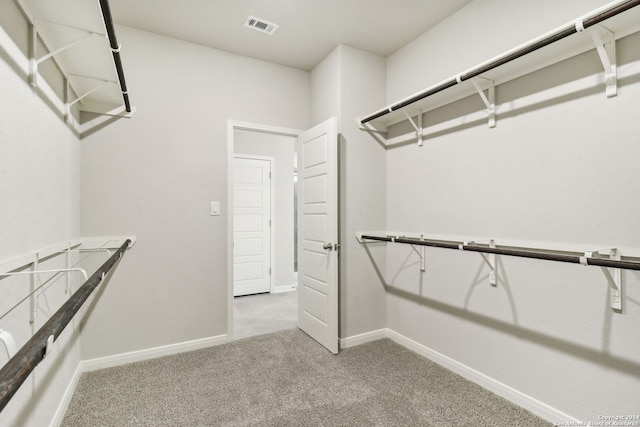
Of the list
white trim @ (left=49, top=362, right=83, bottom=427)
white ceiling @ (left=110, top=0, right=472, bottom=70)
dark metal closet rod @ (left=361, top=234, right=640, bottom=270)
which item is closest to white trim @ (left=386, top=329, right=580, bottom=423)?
dark metal closet rod @ (left=361, top=234, right=640, bottom=270)

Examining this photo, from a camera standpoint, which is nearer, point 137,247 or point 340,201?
point 137,247

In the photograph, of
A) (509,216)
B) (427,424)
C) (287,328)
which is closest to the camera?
(427,424)

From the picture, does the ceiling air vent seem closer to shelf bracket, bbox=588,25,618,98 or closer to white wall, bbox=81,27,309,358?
white wall, bbox=81,27,309,358

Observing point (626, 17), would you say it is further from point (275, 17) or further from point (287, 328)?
point (287, 328)

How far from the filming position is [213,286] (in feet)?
9.23

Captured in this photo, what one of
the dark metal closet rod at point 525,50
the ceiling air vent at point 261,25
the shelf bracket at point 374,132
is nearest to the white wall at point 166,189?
the ceiling air vent at point 261,25

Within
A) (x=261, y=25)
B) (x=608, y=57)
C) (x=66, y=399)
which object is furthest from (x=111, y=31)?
(x=608, y=57)

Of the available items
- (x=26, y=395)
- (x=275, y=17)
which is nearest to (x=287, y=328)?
(x=26, y=395)

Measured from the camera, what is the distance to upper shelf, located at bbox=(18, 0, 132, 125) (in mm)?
1360

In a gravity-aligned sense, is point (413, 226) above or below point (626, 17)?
below

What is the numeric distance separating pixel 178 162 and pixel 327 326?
1.91 m

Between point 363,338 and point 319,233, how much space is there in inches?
41.2

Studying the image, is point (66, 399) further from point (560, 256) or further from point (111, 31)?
point (560, 256)

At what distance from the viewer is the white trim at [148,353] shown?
2.38 meters
